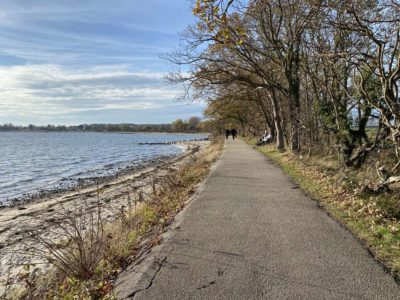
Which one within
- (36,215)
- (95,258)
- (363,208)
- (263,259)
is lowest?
(36,215)

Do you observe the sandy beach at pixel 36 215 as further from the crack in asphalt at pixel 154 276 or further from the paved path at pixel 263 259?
the crack in asphalt at pixel 154 276

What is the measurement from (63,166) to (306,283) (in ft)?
122

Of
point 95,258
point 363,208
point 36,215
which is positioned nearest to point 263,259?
point 95,258

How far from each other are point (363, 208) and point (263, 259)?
3.93 meters

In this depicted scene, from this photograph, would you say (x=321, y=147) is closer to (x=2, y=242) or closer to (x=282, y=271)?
(x=2, y=242)

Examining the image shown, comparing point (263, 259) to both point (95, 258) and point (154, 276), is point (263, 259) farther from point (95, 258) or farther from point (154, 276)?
point (95, 258)

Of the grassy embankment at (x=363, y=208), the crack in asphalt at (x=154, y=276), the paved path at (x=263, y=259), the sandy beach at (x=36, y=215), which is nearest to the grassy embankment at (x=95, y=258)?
the crack in asphalt at (x=154, y=276)

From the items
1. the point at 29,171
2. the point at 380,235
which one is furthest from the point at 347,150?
the point at 29,171

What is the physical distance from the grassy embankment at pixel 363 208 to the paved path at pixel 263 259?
0.89ft

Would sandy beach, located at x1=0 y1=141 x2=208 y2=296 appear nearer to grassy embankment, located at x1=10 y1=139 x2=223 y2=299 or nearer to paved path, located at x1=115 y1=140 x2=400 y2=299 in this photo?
grassy embankment, located at x1=10 y1=139 x2=223 y2=299

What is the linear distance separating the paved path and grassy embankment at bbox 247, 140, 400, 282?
0.27 metres

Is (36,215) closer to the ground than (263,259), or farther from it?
closer to the ground

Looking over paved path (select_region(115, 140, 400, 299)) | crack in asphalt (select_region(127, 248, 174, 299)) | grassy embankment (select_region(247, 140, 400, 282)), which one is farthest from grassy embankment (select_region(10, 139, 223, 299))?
grassy embankment (select_region(247, 140, 400, 282))

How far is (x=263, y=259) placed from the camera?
590 cm
